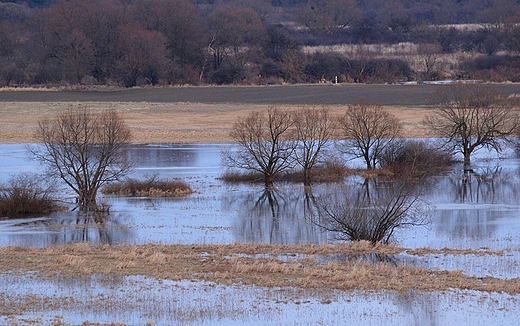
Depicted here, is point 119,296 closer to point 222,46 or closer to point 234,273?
point 234,273

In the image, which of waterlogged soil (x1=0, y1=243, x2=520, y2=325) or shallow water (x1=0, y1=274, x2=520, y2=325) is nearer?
shallow water (x1=0, y1=274, x2=520, y2=325)

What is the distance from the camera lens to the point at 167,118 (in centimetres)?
6519

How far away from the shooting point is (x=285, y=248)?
21750 millimetres

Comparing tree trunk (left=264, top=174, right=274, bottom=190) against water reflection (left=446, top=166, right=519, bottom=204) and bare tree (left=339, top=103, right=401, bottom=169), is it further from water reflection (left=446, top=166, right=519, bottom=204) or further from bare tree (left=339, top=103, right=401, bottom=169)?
water reflection (left=446, top=166, right=519, bottom=204)

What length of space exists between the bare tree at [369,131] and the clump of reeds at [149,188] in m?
10.3

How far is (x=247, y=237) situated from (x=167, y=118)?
41.0 m

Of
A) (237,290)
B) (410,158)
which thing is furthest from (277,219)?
(410,158)

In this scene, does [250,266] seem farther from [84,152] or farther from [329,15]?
[329,15]

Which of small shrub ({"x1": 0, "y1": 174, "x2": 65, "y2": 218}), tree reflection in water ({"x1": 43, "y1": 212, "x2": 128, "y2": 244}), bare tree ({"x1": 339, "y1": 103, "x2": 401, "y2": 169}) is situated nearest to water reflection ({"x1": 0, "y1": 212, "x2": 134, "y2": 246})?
tree reflection in water ({"x1": 43, "y1": 212, "x2": 128, "y2": 244})

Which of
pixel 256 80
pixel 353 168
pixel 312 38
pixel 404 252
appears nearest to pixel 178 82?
pixel 256 80

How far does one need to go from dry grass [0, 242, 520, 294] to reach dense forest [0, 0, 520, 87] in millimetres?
76938

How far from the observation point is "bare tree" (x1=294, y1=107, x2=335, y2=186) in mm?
39500

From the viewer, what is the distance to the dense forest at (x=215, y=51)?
100m

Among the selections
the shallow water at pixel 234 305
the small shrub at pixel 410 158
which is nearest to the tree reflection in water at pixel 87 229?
the shallow water at pixel 234 305
